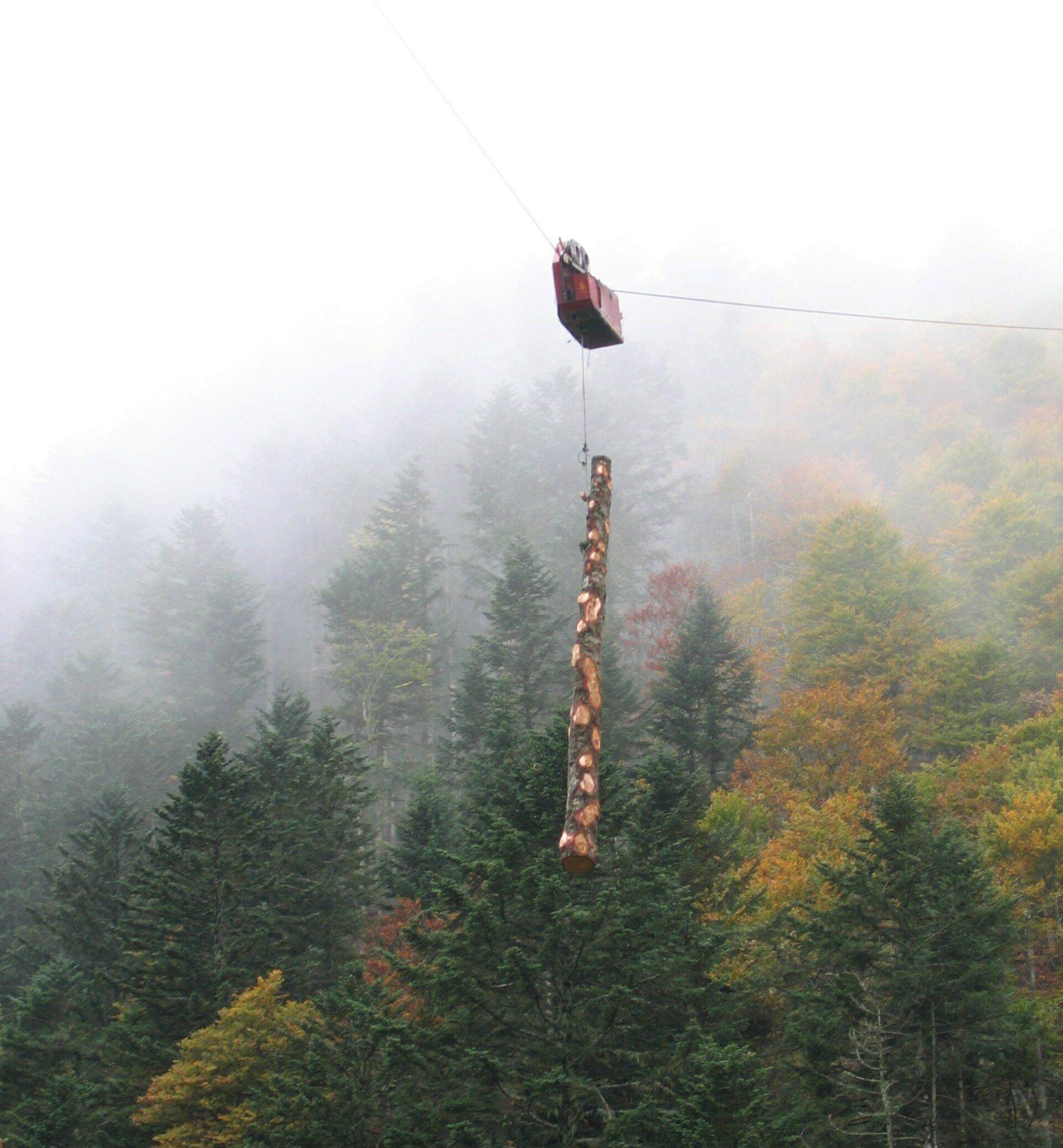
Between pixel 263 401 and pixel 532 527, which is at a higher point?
pixel 263 401

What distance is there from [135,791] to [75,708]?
39.6 ft

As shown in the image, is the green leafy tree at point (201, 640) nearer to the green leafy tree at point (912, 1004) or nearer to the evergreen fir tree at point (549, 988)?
the evergreen fir tree at point (549, 988)

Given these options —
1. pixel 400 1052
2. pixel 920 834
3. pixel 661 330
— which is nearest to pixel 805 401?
pixel 661 330

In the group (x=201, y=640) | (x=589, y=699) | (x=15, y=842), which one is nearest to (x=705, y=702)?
(x=589, y=699)

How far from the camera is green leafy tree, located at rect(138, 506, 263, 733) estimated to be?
4803 cm

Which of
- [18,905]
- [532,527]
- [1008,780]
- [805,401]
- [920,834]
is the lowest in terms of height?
[18,905]

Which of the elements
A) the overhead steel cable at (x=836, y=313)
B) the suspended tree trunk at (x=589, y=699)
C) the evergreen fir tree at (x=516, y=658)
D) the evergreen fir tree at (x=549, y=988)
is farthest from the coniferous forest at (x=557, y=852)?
the overhead steel cable at (x=836, y=313)

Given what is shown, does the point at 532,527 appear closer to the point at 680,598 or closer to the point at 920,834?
the point at 680,598

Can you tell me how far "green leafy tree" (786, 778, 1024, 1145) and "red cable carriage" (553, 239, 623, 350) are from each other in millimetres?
10288

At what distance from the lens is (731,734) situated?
97.3ft

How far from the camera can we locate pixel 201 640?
5078cm

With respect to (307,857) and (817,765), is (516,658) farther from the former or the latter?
(307,857)

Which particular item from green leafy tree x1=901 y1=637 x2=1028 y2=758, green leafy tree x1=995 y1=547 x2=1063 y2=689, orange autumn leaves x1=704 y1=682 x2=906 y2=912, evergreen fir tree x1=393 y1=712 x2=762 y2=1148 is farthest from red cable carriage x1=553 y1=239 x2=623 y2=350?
green leafy tree x1=995 y1=547 x2=1063 y2=689

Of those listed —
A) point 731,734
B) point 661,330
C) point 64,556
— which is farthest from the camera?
point 661,330
